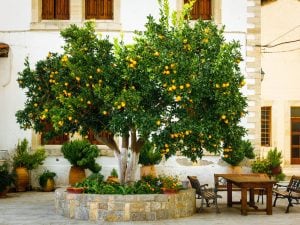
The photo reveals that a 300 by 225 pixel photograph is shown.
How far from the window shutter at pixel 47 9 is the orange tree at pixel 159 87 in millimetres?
6551

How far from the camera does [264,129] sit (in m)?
26.6

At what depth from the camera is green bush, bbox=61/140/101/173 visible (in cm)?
1784

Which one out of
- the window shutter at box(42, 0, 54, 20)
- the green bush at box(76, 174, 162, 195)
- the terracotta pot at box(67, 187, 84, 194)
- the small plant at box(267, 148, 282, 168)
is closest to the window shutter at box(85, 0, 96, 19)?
the window shutter at box(42, 0, 54, 20)

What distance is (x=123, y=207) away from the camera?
39.4 ft

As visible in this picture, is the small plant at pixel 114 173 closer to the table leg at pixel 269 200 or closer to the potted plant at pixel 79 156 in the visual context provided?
the potted plant at pixel 79 156

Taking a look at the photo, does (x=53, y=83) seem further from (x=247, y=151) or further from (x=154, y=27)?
(x=247, y=151)

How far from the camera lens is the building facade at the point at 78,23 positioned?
18609mm

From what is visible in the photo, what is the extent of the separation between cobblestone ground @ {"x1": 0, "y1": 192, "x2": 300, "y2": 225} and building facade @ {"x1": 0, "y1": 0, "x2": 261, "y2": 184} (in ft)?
11.2

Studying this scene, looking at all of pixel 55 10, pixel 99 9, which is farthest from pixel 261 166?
pixel 55 10

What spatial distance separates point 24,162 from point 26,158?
13 centimetres

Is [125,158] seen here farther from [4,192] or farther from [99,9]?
[99,9]

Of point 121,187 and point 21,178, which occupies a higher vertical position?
point 121,187

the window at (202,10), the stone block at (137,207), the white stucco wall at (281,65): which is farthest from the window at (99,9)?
the white stucco wall at (281,65)

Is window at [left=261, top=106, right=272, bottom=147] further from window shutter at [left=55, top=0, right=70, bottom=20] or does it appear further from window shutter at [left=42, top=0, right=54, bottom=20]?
window shutter at [left=42, top=0, right=54, bottom=20]
